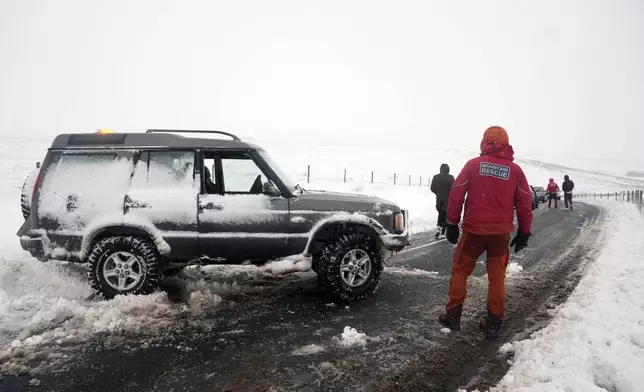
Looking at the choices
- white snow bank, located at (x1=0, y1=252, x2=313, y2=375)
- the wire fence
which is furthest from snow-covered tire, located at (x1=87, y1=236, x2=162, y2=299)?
the wire fence

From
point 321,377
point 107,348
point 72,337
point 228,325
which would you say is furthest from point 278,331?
point 72,337

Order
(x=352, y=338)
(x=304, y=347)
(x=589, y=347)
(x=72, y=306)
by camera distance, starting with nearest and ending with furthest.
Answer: (x=589, y=347) < (x=304, y=347) < (x=352, y=338) < (x=72, y=306)

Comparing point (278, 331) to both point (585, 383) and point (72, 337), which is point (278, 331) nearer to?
point (72, 337)

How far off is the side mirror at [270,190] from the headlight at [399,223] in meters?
1.59

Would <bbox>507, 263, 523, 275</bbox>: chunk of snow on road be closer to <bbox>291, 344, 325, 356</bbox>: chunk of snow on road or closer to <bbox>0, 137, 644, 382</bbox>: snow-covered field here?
<bbox>0, 137, 644, 382</bbox>: snow-covered field

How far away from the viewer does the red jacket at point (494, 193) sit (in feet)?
12.1

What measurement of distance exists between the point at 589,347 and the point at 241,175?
4.19m

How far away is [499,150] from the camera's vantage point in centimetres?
371

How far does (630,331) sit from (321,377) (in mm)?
3071

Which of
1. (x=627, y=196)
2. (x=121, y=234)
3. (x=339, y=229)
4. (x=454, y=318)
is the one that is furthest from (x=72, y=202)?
(x=627, y=196)

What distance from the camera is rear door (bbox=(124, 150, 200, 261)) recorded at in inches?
175

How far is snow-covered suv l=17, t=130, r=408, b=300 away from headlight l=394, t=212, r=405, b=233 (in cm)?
16

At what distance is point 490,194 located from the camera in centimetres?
371

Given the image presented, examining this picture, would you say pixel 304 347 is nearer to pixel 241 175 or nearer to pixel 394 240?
pixel 394 240
